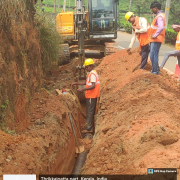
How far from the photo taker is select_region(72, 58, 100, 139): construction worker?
23.9 ft

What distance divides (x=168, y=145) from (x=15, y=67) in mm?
3430

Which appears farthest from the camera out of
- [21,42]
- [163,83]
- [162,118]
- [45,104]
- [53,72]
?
[53,72]

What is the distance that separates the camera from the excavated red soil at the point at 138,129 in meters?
3.78

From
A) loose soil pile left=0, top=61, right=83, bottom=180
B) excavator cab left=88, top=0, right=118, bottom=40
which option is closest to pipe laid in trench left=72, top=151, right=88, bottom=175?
loose soil pile left=0, top=61, right=83, bottom=180

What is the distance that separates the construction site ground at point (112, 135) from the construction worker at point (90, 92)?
35 centimetres

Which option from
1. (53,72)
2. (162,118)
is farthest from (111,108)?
(53,72)

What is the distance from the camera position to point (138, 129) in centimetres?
473

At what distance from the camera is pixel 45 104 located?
21.4ft

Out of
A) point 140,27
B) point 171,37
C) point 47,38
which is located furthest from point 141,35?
point 171,37

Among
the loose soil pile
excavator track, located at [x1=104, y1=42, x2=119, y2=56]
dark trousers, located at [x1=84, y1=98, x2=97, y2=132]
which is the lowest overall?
dark trousers, located at [x1=84, y1=98, x2=97, y2=132]

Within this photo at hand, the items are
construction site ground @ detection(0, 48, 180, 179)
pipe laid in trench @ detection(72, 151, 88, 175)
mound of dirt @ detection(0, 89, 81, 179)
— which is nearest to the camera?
construction site ground @ detection(0, 48, 180, 179)

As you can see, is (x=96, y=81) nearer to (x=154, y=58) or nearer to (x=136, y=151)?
(x=154, y=58)

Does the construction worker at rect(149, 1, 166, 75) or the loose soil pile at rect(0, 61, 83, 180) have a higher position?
the construction worker at rect(149, 1, 166, 75)

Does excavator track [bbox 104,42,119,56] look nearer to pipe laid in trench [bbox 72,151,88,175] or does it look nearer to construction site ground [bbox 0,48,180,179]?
construction site ground [bbox 0,48,180,179]
